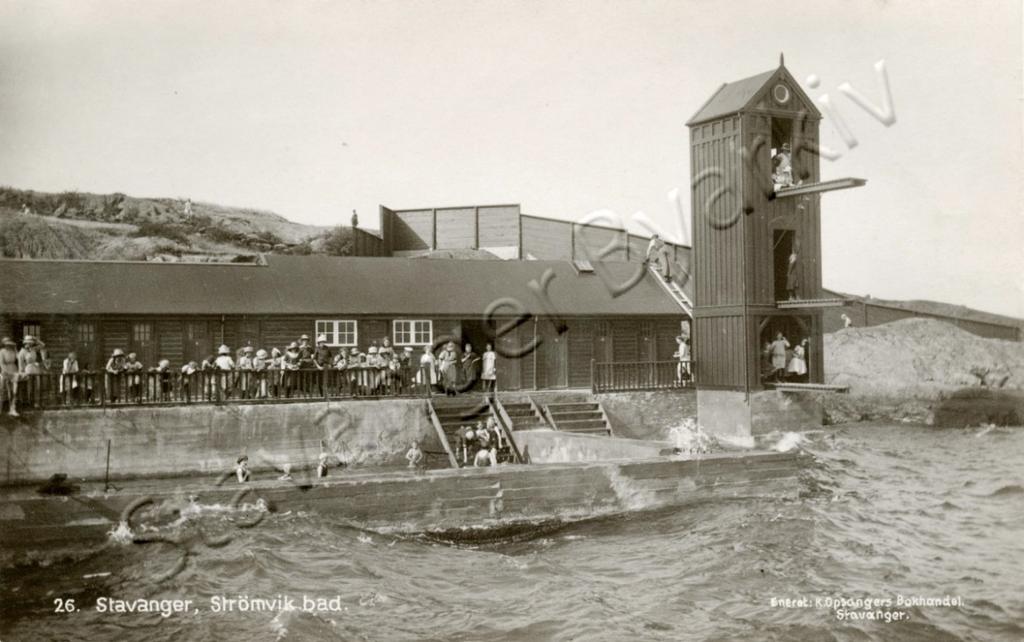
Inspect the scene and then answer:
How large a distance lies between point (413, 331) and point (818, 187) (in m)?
12.0

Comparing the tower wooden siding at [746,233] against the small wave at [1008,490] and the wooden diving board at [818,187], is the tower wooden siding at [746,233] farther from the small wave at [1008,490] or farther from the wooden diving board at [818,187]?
the small wave at [1008,490]

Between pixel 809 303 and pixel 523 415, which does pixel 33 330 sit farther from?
pixel 809 303

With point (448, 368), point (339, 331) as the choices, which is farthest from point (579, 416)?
point (339, 331)

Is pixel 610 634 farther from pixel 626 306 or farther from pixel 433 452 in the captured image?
pixel 626 306

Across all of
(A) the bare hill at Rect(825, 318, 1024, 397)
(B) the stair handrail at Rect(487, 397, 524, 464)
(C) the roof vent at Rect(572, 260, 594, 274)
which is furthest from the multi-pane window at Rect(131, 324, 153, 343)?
(A) the bare hill at Rect(825, 318, 1024, 397)

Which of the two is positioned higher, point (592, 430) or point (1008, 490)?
point (592, 430)

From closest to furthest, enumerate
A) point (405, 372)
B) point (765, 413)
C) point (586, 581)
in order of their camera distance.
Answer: point (586, 581)
point (405, 372)
point (765, 413)

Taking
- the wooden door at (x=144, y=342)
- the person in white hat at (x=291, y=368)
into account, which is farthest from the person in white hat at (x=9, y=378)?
the person in white hat at (x=291, y=368)

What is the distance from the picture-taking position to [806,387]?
23.1 m

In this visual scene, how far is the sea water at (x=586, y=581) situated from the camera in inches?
414

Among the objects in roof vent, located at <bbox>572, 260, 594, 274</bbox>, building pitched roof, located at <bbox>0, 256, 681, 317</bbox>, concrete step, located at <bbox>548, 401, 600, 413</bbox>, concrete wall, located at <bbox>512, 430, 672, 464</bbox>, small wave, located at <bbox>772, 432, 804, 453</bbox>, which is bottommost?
small wave, located at <bbox>772, 432, 804, 453</bbox>

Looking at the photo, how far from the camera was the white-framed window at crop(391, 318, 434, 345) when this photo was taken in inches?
992

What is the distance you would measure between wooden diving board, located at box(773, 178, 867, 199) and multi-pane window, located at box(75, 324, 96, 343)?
19105 mm

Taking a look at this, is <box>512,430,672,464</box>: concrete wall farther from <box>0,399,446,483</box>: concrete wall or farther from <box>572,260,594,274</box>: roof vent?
<box>572,260,594,274</box>: roof vent
